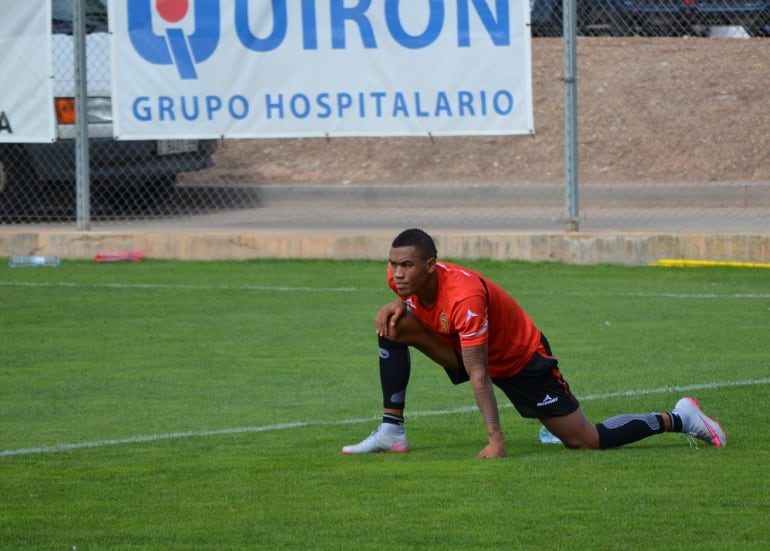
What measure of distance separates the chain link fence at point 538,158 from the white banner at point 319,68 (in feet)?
2.68

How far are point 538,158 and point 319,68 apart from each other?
7.02 metres

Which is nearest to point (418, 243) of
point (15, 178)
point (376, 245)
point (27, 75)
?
point (376, 245)

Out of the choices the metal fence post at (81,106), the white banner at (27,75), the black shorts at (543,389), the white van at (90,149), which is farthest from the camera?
the white van at (90,149)

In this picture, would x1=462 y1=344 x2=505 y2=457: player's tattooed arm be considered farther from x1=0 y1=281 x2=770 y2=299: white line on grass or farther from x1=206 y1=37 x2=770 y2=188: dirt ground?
x1=206 y1=37 x2=770 y2=188: dirt ground

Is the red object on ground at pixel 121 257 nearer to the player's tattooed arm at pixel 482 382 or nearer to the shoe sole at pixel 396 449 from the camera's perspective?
the shoe sole at pixel 396 449

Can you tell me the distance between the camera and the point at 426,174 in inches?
852

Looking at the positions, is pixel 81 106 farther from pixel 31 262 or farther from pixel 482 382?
pixel 482 382

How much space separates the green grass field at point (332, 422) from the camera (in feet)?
17.5

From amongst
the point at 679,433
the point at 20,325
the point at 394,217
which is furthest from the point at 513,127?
the point at 679,433

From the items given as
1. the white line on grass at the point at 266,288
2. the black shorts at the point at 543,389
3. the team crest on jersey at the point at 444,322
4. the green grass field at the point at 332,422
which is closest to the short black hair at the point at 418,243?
the team crest on jersey at the point at 444,322

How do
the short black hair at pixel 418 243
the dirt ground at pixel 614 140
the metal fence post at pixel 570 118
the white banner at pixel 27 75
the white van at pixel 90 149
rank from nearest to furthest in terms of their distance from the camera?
the short black hair at pixel 418 243 < the metal fence post at pixel 570 118 < the white banner at pixel 27 75 < the white van at pixel 90 149 < the dirt ground at pixel 614 140

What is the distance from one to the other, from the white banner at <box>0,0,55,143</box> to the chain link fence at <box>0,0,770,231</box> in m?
0.22

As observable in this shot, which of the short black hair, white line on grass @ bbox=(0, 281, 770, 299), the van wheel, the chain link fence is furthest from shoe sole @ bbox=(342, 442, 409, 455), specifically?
the van wheel

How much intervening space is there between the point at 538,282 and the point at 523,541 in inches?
324
